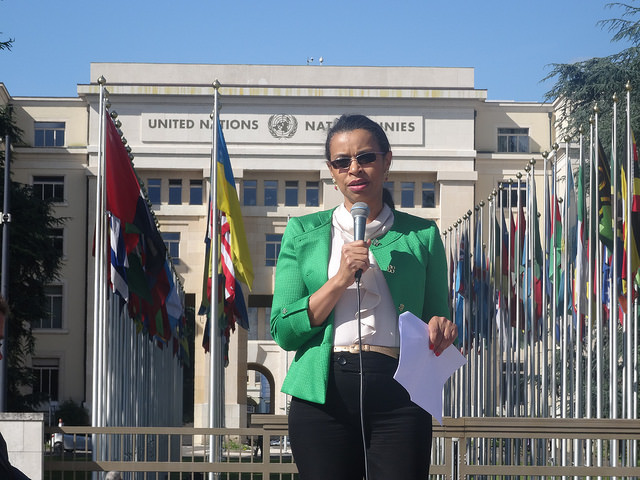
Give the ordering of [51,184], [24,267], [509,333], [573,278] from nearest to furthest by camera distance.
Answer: [573,278], [509,333], [24,267], [51,184]

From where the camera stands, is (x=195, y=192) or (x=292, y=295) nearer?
(x=292, y=295)

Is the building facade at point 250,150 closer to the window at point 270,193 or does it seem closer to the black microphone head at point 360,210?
the window at point 270,193

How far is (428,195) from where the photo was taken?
→ 61750mm

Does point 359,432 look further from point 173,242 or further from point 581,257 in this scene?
point 173,242

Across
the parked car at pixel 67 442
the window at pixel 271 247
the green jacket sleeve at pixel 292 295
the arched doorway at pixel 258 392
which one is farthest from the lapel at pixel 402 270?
the arched doorway at pixel 258 392

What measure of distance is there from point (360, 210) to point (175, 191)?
57.8 meters

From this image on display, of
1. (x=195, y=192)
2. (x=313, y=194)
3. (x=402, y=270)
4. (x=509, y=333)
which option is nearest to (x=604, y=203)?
(x=509, y=333)

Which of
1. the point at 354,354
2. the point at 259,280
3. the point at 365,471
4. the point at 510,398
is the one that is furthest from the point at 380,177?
the point at 259,280

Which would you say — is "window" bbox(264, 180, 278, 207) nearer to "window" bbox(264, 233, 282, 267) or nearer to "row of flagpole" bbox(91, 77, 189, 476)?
"window" bbox(264, 233, 282, 267)

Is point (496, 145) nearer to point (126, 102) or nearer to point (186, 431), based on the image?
point (126, 102)

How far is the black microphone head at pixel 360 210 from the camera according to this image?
3924 millimetres

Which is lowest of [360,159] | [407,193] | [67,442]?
[67,442]

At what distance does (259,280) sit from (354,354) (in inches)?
2214

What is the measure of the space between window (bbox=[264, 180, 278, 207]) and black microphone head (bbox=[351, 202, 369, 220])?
188 feet
